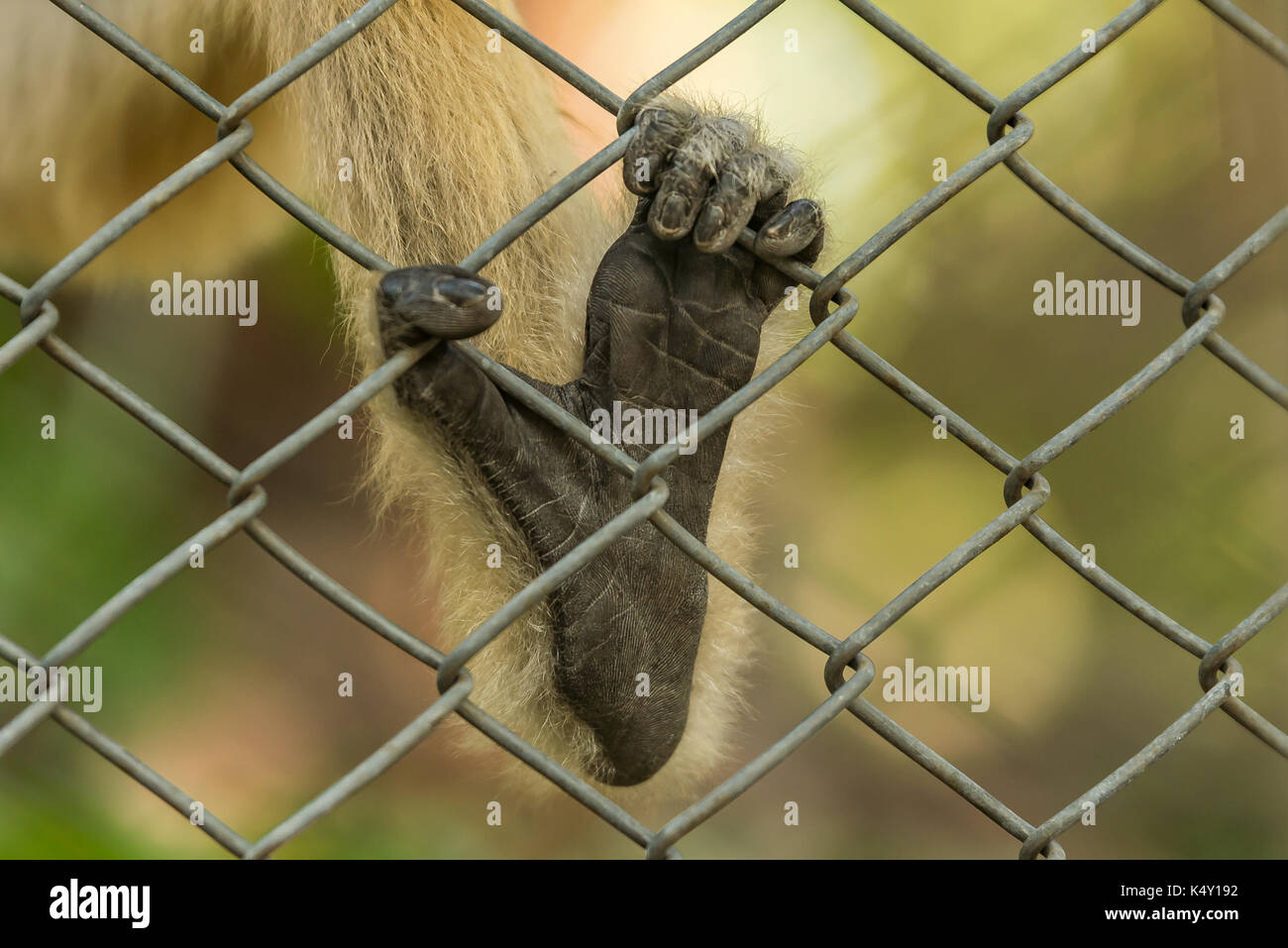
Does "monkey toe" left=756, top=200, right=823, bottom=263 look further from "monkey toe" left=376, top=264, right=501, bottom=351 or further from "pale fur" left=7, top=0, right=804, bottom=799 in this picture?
"pale fur" left=7, top=0, right=804, bottom=799

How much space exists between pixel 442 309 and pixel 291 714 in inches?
87.6

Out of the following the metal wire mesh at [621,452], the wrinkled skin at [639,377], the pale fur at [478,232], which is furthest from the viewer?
the pale fur at [478,232]

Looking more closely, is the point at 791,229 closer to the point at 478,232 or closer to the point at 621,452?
the point at 621,452

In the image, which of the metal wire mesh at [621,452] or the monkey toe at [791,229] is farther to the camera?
the monkey toe at [791,229]

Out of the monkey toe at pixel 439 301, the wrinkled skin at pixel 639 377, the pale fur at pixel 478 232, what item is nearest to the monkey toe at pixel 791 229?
the wrinkled skin at pixel 639 377

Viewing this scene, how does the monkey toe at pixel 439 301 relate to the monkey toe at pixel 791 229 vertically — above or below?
below

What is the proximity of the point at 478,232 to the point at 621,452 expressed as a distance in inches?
22.1

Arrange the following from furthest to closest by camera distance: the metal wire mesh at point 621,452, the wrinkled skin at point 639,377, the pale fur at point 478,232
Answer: the pale fur at point 478,232 → the wrinkled skin at point 639,377 → the metal wire mesh at point 621,452

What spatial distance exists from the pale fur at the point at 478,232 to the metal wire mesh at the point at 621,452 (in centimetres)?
29

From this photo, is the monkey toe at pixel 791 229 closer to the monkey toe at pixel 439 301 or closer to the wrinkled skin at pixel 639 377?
the wrinkled skin at pixel 639 377

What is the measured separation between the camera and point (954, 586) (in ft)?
8.38

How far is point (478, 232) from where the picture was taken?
127 cm

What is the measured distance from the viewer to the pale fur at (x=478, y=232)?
1156 mm

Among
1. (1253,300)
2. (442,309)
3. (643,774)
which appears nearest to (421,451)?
(442,309)
